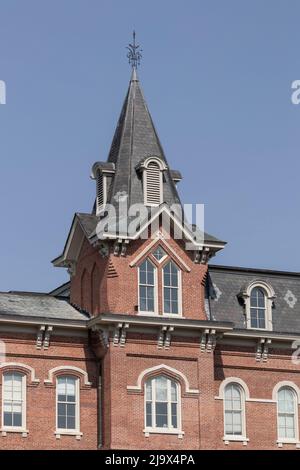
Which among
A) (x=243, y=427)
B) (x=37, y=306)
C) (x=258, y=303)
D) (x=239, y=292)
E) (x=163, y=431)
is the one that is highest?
(x=239, y=292)

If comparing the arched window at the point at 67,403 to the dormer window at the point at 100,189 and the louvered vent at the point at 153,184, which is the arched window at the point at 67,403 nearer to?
the dormer window at the point at 100,189

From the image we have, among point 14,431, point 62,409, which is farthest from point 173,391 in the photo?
point 14,431

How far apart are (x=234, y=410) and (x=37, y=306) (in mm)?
8114

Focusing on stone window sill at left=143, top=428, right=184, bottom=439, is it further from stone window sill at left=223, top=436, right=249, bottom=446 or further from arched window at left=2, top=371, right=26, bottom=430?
arched window at left=2, top=371, right=26, bottom=430

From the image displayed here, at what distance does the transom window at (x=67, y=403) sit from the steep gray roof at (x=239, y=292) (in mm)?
6175

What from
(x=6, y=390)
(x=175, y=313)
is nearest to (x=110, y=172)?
(x=175, y=313)

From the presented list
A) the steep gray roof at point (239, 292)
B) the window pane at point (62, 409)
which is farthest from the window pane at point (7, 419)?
the steep gray roof at point (239, 292)

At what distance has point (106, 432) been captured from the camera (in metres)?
43.0

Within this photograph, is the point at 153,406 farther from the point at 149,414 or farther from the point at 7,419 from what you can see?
the point at 7,419

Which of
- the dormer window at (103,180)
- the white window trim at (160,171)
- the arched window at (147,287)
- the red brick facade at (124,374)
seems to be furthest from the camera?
the dormer window at (103,180)

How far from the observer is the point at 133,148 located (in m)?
47.3

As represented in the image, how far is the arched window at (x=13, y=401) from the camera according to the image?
42.8 m

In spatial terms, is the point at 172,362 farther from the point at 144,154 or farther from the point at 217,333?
the point at 144,154
